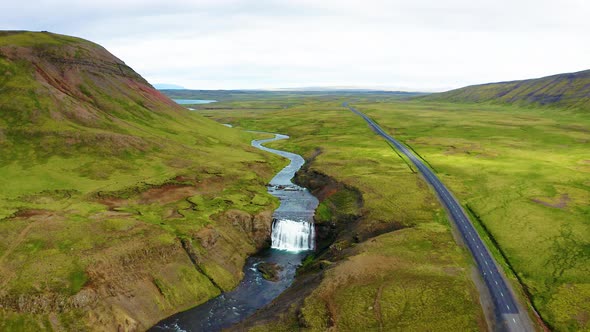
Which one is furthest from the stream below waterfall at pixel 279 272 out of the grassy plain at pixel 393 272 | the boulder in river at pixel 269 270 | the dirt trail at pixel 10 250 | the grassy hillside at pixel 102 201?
the dirt trail at pixel 10 250

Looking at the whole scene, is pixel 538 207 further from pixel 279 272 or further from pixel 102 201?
pixel 102 201

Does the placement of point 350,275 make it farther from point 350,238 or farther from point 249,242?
point 249,242

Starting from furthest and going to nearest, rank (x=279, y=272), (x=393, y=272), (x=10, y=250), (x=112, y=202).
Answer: (x=112, y=202), (x=279, y=272), (x=393, y=272), (x=10, y=250)

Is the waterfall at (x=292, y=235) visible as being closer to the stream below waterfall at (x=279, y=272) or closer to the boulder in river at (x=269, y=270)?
the stream below waterfall at (x=279, y=272)

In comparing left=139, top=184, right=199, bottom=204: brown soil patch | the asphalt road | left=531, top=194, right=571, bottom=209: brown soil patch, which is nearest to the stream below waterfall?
left=139, top=184, right=199, bottom=204: brown soil patch

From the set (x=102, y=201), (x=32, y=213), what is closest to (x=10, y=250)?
(x=32, y=213)

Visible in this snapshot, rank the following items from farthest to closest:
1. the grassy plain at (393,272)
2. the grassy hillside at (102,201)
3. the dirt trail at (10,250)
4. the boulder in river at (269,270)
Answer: the boulder in river at (269,270) → the grassy hillside at (102,201) → the dirt trail at (10,250) → the grassy plain at (393,272)

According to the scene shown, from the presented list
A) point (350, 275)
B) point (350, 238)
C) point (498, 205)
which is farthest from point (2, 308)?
point (498, 205)
